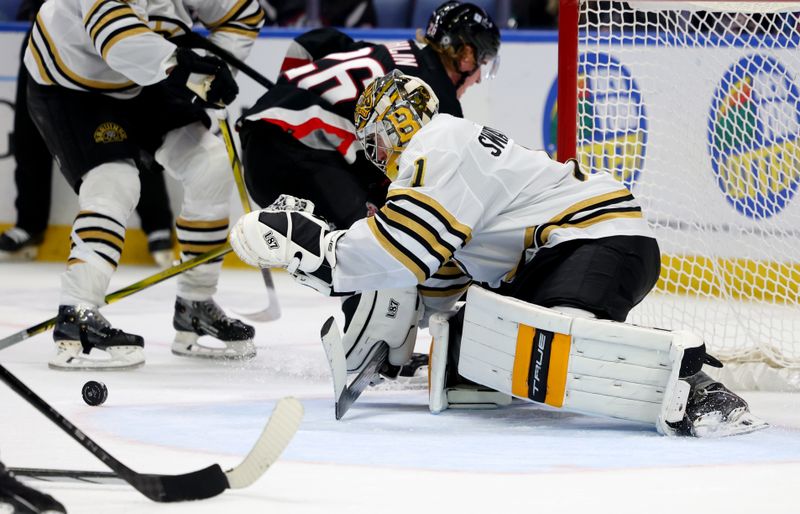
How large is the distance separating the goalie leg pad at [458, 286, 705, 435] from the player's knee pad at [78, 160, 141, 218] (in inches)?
48.5

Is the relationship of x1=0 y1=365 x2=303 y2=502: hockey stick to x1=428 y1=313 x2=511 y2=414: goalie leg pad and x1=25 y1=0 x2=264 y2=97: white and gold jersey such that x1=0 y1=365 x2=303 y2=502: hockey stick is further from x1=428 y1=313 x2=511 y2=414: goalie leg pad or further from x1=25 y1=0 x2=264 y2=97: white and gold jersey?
x1=25 y1=0 x2=264 y2=97: white and gold jersey

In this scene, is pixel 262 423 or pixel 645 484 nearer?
pixel 645 484

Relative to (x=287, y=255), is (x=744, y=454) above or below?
below

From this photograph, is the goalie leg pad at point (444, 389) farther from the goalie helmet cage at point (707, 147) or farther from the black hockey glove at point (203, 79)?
the black hockey glove at point (203, 79)

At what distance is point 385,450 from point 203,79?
1455mm

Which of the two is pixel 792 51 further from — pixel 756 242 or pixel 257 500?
pixel 257 500

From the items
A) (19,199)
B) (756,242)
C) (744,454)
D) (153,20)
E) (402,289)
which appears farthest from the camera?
(19,199)

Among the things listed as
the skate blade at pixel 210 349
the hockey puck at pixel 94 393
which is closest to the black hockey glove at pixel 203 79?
the skate blade at pixel 210 349

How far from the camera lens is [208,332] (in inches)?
144

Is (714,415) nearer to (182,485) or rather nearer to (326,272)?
(326,272)

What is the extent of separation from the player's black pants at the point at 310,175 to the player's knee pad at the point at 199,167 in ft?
0.57

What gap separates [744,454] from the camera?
7.64ft

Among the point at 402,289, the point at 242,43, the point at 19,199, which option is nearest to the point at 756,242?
the point at 402,289

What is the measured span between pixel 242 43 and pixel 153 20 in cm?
35
